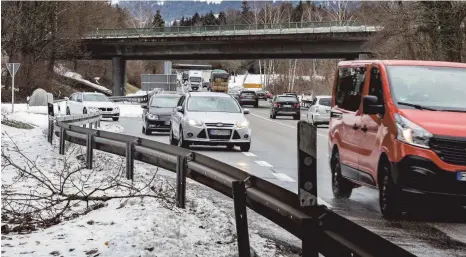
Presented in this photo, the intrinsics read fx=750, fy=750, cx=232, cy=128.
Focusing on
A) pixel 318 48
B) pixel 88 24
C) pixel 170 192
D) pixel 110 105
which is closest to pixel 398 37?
pixel 110 105

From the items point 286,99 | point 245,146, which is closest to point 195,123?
point 245,146

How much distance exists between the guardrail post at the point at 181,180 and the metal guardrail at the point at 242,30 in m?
49.0

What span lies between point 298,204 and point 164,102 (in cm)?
2483

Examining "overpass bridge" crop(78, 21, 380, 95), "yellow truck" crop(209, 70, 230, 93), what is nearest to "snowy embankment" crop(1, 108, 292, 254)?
"overpass bridge" crop(78, 21, 380, 95)

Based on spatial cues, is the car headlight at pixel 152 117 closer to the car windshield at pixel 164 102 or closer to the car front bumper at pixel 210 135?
the car windshield at pixel 164 102

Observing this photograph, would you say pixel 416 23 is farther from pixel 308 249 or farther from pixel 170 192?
pixel 308 249

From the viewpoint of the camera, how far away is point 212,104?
70.5 ft

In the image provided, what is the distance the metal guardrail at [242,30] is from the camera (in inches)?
2425

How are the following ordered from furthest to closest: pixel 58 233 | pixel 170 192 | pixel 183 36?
pixel 183 36 → pixel 170 192 → pixel 58 233

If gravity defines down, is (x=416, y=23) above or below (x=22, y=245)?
above

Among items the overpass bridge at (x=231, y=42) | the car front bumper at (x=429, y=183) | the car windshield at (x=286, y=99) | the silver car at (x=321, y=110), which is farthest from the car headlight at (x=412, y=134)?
the overpass bridge at (x=231, y=42)

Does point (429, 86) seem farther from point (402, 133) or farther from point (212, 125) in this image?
point (212, 125)

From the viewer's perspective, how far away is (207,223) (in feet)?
25.5

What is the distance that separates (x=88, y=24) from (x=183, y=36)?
405 inches
